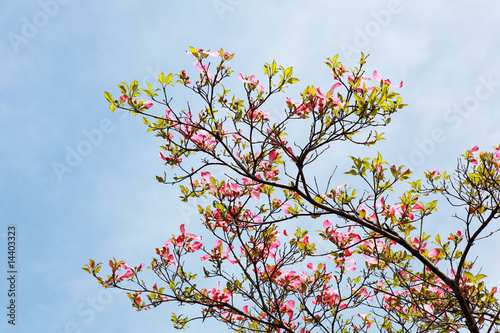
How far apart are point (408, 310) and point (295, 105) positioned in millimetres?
2482

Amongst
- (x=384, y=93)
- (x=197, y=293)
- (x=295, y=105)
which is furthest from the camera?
(x=197, y=293)

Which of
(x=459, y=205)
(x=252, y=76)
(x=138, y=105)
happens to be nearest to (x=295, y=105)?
(x=252, y=76)

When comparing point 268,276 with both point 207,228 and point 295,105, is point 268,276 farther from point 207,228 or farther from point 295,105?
point 295,105

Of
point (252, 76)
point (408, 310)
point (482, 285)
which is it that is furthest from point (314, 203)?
point (408, 310)

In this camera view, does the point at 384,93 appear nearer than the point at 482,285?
Yes

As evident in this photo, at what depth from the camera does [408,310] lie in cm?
406

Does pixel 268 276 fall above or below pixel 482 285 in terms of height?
above

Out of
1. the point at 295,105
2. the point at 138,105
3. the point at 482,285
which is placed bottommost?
the point at 482,285

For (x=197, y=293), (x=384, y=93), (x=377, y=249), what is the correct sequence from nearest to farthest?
(x=384, y=93), (x=377, y=249), (x=197, y=293)

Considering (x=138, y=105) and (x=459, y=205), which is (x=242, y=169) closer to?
(x=138, y=105)

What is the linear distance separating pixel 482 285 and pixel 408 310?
105 centimetres

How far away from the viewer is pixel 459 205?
12.5 ft

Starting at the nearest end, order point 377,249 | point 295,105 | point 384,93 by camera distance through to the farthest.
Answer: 1. point 384,93
2. point 295,105
3. point 377,249

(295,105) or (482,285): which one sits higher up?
(295,105)
